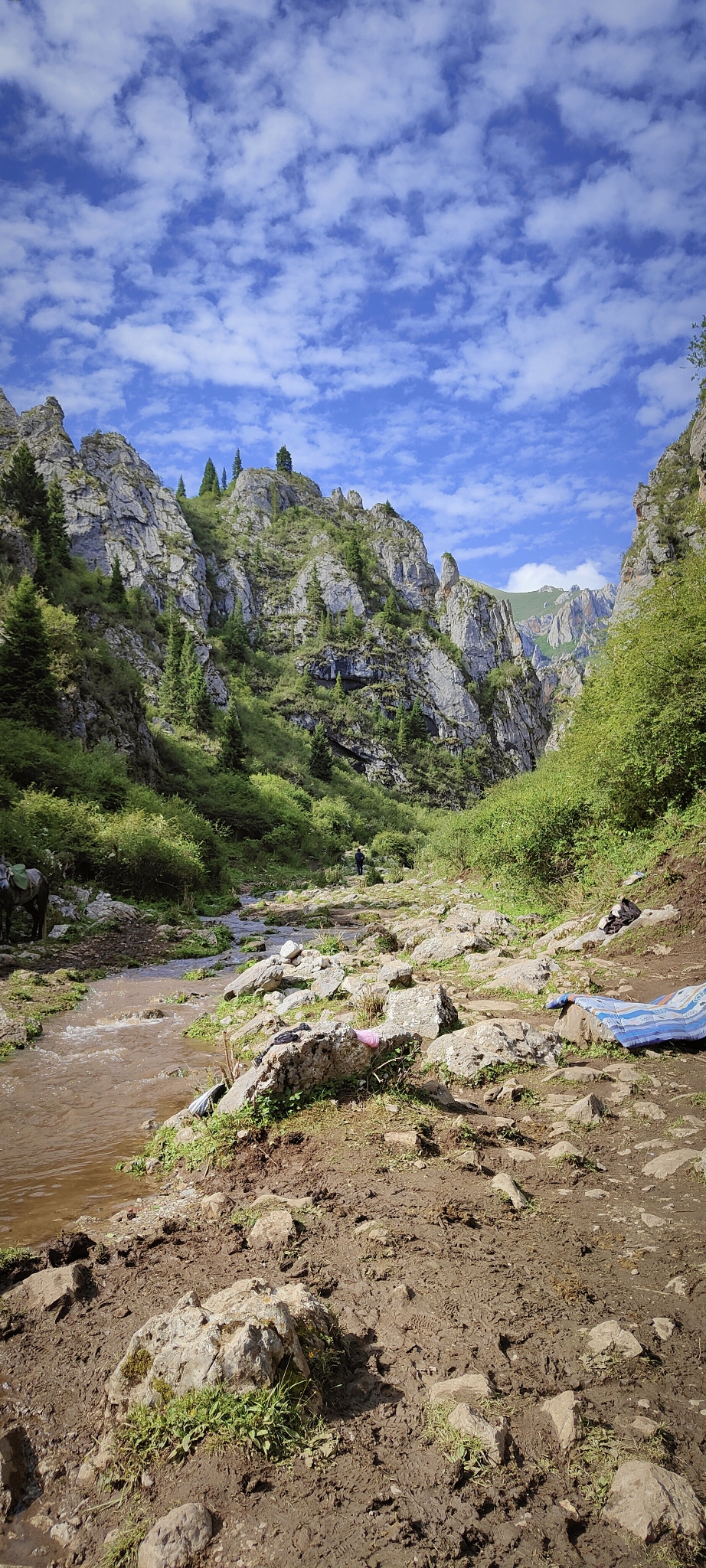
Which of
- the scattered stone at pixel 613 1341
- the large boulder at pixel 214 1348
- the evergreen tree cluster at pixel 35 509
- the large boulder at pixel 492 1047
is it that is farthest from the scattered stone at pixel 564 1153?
the evergreen tree cluster at pixel 35 509

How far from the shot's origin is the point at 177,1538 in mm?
2184

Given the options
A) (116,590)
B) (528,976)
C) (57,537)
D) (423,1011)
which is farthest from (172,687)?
(423,1011)

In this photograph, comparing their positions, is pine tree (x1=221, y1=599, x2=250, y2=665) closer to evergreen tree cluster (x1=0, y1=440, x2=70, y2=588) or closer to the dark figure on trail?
evergreen tree cluster (x1=0, y1=440, x2=70, y2=588)

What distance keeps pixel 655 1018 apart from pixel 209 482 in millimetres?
141645

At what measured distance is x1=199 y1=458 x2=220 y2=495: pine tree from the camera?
5022 inches

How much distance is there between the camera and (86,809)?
21594 millimetres

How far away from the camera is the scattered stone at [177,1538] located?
Answer: 214cm

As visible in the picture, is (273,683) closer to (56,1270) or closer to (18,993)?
(18,993)

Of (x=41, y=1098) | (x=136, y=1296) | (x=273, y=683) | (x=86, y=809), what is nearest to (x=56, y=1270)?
(x=136, y=1296)

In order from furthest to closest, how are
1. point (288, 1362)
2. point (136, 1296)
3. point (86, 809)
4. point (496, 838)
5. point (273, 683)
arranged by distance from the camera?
1. point (273, 683)
2. point (86, 809)
3. point (496, 838)
4. point (136, 1296)
5. point (288, 1362)

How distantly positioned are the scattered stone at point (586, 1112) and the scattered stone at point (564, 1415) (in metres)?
2.84

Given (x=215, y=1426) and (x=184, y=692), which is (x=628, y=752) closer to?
(x=215, y=1426)

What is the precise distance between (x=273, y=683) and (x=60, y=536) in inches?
1878

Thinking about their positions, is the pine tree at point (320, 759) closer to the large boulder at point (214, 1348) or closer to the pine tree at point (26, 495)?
the pine tree at point (26, 495)
